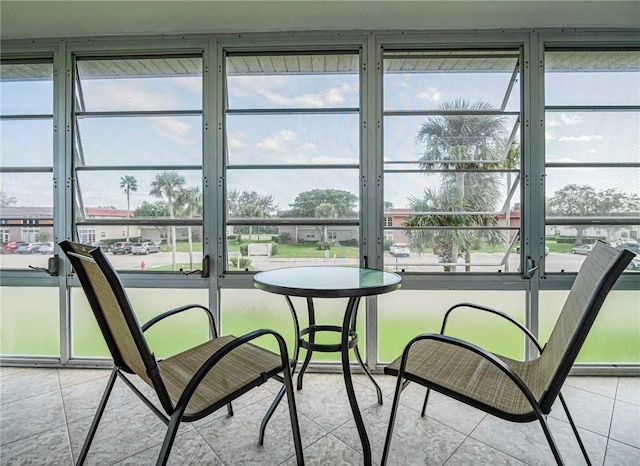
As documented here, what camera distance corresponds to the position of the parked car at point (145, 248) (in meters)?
2.52

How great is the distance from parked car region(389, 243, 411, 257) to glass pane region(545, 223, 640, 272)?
3.54 feet

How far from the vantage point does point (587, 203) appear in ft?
7.80

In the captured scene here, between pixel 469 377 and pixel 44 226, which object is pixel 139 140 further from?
pixel 469 377

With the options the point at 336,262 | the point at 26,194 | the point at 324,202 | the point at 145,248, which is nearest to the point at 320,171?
the point at 324,202

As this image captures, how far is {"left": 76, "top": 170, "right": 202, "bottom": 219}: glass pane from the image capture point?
8.20ft

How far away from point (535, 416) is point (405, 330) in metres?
1.34

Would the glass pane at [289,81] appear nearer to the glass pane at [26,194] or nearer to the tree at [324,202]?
the tree at [324,202]

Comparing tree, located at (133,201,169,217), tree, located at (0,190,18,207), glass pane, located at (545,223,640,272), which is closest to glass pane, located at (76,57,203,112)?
tree, located at (133,201,169,217)

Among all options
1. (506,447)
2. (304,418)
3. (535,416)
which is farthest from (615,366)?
(304,418)

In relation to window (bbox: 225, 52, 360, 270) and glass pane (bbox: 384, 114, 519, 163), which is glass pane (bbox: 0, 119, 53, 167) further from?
glass pane (bbox: 384, 114, 519, 163)

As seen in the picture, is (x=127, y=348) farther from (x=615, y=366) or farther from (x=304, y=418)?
(x=615, y=366)

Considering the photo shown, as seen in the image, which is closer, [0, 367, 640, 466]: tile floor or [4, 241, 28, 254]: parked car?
[0, 367, 640, 466]: tile floor

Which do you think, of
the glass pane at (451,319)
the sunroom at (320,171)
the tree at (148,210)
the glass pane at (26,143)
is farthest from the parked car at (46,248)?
the glass pane at (451,319)

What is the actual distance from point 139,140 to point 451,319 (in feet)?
9.75
